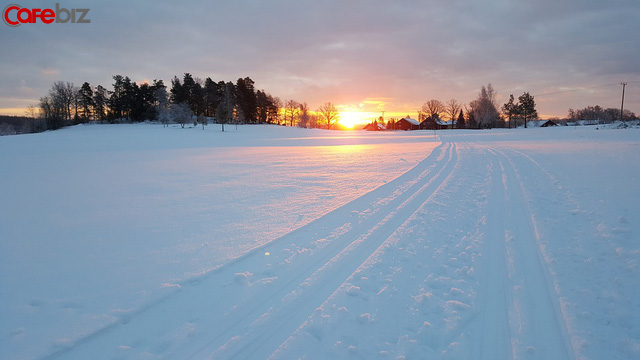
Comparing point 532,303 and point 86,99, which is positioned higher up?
point 86,99

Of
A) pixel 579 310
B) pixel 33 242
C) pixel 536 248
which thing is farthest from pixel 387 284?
pixel 33 242

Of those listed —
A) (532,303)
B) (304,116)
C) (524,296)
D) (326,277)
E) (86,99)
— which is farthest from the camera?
(304,116)

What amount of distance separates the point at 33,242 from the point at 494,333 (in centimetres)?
795

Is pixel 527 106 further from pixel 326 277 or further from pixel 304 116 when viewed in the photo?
pixel 326 277

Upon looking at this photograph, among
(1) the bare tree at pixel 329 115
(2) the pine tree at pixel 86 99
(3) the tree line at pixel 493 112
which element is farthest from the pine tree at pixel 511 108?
(2) the pine tree at pixel 86 99

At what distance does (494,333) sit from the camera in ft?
10.2

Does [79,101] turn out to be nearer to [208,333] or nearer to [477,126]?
[208,333]

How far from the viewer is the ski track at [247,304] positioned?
2980 millimetres

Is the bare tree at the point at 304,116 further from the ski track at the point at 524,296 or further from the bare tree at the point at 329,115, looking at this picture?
the ski track at the point at 524,296

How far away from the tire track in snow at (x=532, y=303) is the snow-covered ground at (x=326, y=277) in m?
0.02

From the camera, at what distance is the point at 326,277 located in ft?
13.8

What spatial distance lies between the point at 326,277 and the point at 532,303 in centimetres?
Answer: 264

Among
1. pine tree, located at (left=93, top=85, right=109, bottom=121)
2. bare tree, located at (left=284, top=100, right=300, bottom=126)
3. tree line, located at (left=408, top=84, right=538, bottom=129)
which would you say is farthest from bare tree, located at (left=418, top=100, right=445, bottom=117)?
pine tree, located at (left=93, top=85, right=109, bottom=121)

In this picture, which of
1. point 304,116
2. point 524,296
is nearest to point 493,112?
point 304,116
